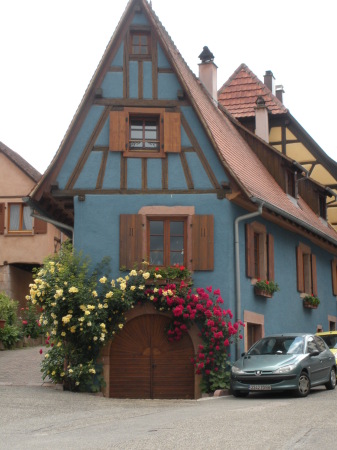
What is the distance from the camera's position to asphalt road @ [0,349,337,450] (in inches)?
364

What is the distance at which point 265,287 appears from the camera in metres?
20.1

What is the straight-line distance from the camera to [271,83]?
34.6 metres

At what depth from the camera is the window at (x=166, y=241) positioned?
741 inches

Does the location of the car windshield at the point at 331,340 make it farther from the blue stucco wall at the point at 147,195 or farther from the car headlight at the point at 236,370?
the car headlight at the point at 236,370

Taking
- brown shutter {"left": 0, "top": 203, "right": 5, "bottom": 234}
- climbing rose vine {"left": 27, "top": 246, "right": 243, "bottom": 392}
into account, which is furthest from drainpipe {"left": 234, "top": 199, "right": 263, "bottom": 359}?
brown shutter {"left": 0, "top": 203, "right": 5, "bottom": 234}

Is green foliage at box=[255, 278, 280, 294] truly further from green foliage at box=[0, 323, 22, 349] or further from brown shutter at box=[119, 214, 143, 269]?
green foliage at box=[0, 323, 22, 349]

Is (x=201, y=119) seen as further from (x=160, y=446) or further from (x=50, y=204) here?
(x=160, y=446)

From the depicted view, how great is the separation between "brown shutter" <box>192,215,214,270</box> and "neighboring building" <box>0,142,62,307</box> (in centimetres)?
1491

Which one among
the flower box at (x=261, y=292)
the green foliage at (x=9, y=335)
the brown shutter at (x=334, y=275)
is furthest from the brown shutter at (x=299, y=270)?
the green foliage at (x=9, y=335)

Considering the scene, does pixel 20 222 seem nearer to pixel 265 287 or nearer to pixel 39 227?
pixel 39 227

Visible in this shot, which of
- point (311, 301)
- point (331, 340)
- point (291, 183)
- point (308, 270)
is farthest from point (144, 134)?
point (308, 270)

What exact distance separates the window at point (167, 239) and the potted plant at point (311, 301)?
253 inches

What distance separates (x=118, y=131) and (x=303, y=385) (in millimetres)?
7341

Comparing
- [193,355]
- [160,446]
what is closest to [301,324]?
[193,355]
